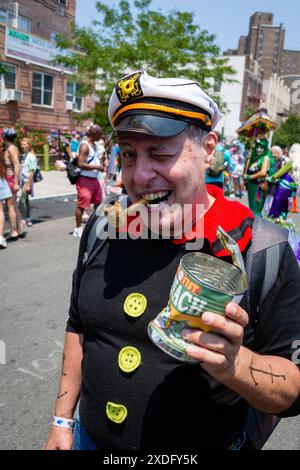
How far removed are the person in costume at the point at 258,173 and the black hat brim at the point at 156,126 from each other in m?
6.19

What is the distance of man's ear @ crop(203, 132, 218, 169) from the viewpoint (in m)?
1.50

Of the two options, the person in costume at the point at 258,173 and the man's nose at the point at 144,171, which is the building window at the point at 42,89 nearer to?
the person in costume at the point at 258,173

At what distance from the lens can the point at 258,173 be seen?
7.39 metres

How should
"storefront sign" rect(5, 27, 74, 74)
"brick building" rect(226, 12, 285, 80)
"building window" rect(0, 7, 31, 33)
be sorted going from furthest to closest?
"brick building" rect(226, 12, 285, 80)
"storefront sign" rect(5, 27, 74, 74)
"building window" rect(0, 7, 31, 33)

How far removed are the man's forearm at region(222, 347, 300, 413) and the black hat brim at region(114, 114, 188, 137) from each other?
673 millimetres

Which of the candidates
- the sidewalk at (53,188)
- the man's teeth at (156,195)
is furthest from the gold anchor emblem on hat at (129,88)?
the sidewalk at (53,188)

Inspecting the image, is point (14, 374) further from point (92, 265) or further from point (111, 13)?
point (111, 13)

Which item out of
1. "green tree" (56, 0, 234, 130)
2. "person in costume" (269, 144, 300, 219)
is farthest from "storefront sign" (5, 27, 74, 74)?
"person in costume" (269, 144, 300, 219)

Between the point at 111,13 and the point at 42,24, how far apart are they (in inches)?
403

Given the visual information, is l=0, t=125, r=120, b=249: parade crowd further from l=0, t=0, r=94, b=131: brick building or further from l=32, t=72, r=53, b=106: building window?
l=32, t=72, r=53, b=106: building window

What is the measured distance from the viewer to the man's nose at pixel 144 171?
1.41 meters

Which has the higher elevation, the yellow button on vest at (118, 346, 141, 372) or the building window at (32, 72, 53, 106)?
the building window at (32, 72, 53, 106)

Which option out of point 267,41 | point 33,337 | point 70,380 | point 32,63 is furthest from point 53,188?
point 267,41

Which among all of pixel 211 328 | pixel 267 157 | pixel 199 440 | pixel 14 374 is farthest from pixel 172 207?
pixel 267 157
